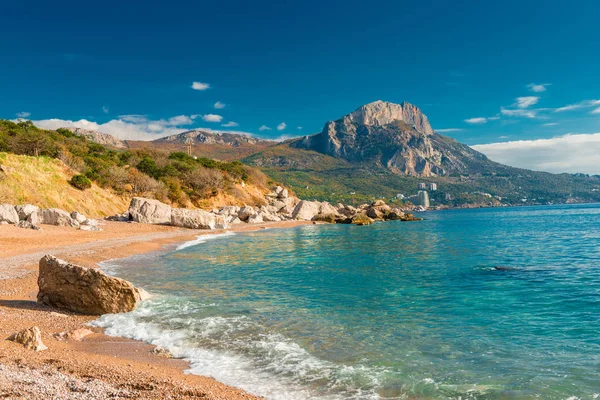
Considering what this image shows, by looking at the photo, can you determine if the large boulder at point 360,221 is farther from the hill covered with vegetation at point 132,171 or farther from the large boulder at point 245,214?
the hill covered with vegetation at point 132,171

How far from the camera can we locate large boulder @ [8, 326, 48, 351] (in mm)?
7410

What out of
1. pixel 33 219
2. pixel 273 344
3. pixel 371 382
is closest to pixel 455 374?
pixel 371 382

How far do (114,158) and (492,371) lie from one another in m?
64.4

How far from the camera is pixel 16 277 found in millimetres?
14320

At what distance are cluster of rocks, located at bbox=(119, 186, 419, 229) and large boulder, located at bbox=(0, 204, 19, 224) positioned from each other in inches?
516

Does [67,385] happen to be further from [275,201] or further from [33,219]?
[275,201]

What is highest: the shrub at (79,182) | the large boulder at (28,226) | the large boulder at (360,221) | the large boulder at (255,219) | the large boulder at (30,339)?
the shrub at (79,182)

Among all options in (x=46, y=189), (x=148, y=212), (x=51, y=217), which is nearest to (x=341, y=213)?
(x=148, y=212)

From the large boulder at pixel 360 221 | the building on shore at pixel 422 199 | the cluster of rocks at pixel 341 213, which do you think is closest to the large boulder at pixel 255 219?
the cluster of rocks at pixel 341 213

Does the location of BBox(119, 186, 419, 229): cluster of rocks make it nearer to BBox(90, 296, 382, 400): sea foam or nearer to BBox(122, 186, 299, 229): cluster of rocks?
BBox(122, 186, 299, 229): cluster of rocks

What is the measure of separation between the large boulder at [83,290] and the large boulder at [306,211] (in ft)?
191

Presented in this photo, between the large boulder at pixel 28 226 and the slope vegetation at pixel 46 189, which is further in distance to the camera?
the slope vegetation at pixel 46 189

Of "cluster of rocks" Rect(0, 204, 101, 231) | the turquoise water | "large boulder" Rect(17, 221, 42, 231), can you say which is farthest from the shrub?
the turquoise water

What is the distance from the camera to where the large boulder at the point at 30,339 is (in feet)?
24.3
